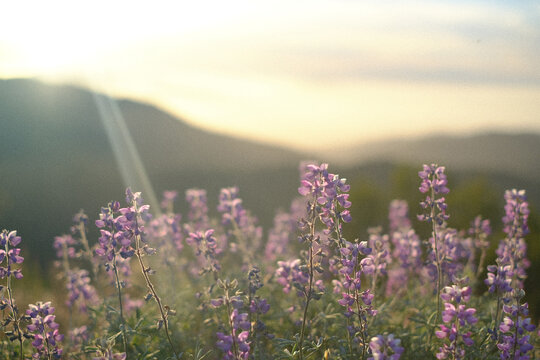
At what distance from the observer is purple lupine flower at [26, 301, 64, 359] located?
4488 millimetres

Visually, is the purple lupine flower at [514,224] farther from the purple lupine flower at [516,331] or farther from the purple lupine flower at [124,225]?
the purple lupine flower at [124,225]

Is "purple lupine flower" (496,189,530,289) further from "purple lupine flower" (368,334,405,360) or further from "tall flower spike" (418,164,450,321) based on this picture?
"purple lupine flower" (368,334,405,360)

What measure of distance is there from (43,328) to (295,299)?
129 inches

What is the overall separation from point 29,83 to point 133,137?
4.48 m

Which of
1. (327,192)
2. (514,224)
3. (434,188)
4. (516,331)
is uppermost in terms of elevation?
(434,188)

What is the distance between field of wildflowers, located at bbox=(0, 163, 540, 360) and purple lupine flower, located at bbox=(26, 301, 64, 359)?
13mm

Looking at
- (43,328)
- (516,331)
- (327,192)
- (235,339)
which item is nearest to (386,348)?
(235,339)

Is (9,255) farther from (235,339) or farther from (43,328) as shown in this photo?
(235,339)

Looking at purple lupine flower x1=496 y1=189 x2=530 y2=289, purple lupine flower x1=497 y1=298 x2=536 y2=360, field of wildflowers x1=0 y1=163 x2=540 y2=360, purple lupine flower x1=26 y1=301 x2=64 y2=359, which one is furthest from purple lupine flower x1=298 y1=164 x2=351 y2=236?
purple lupine flower x1=496 y1=189 x2=530 y2=289

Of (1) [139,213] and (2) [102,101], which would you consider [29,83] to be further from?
(1) [139,213]

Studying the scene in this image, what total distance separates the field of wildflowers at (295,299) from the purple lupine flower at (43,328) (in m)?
0.01

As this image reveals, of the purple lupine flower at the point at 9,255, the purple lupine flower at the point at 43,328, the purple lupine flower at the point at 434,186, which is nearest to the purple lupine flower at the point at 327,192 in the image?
the purple lupine flower at the point at 434,186

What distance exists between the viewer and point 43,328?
452 cm

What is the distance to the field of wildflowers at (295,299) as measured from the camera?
4203 mm
